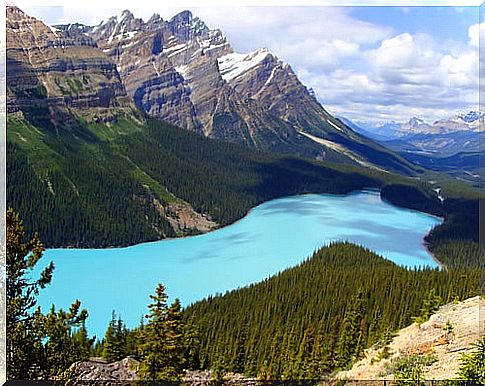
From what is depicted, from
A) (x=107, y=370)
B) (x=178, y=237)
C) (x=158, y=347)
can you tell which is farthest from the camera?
(x=178, y=237)

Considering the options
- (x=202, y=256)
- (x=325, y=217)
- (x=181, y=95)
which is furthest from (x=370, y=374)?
(x=181, y=95)

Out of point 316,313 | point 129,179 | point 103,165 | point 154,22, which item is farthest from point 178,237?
point 154,22

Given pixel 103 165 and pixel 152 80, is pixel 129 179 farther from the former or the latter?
pixel 152 80

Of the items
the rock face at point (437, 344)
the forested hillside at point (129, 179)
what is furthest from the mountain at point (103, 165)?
the rock face at point (437, 344)

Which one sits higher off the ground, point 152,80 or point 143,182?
point 152,80

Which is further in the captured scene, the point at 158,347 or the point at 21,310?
the point at 158,347

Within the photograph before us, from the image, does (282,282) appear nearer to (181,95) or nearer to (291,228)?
(291,228)

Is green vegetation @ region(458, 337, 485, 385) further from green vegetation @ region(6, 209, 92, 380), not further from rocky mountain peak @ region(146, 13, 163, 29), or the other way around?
rocky mountain peak @ region(146, 13, 163, 29)
